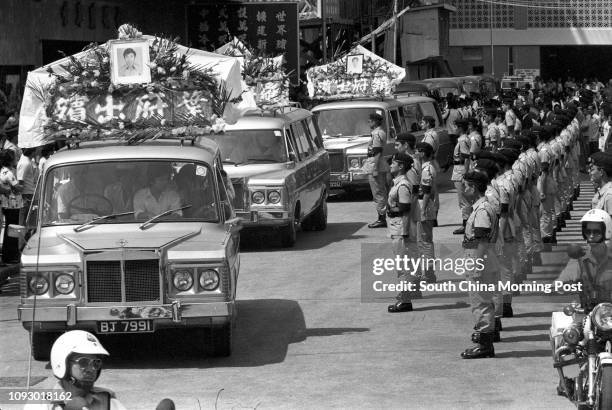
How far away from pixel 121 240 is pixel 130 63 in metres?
2.62

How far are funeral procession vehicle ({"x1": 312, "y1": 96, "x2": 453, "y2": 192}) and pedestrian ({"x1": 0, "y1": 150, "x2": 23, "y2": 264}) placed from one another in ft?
27.4

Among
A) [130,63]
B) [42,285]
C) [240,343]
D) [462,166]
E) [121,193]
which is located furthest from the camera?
[462,166]

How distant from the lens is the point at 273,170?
19828mm

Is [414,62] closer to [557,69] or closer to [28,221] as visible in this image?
[557,69]

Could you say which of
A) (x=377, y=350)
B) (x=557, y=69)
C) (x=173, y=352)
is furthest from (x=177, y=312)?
(x=557, y=69)

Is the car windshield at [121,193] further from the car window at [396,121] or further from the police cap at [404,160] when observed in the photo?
the car window at [396,121]

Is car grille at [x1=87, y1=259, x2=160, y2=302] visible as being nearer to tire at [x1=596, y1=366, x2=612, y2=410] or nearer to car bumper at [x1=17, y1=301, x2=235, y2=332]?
car bumper at [x1=17, y1=301, x2=235, y2=332]

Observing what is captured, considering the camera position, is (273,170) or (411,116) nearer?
(273,170)

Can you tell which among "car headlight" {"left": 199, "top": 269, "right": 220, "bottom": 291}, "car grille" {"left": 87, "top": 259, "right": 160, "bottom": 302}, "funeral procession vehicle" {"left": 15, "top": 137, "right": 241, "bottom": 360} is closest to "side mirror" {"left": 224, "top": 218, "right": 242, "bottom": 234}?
"funeral procession vehicle" {"left": 15, "top": 137, "right": 241, "bottom": 360}

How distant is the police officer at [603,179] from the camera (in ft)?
44.1

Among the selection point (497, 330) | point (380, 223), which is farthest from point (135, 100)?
point (380, 223)

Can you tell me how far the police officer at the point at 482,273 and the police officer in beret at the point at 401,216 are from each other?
231 cm

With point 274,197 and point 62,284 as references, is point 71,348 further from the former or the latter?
point 274,197

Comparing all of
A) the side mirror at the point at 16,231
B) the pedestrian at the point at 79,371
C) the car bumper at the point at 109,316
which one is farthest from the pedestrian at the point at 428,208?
the pedestrian at the point at 79,371
